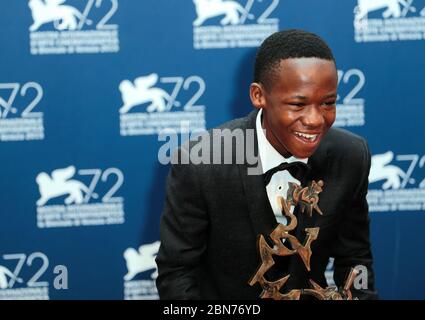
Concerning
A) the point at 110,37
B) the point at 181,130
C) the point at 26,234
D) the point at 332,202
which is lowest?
the point at 26,234

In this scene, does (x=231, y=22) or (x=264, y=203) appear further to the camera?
(x=231, y=22)

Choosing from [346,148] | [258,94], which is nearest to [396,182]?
[346,148]

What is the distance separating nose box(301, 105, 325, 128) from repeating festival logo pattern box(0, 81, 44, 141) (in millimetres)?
1003

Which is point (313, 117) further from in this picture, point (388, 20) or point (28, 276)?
point (28, 276)

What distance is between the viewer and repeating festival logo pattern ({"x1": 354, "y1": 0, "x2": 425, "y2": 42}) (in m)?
1.91

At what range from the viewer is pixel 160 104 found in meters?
1.91

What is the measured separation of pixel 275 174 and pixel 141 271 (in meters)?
0.85

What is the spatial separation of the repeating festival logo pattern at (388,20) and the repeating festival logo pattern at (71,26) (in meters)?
0.78

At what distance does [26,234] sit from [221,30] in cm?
92

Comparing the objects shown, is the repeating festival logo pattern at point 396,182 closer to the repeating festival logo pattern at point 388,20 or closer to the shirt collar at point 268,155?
the repeating festival logo pattern at point 388,20

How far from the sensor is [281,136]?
4.11ft

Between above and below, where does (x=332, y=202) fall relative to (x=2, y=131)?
below

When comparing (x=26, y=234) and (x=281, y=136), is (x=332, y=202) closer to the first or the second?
(x=281, y=136)
